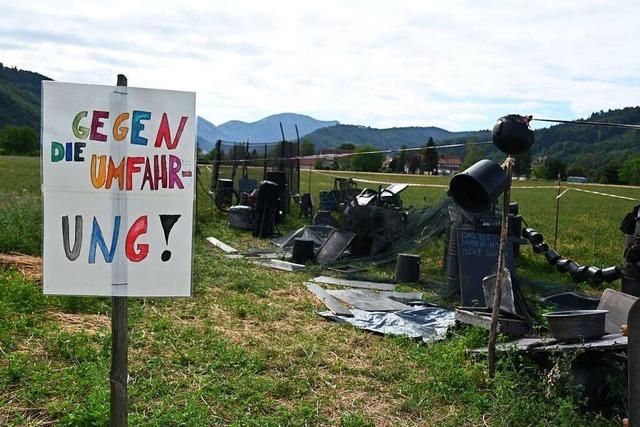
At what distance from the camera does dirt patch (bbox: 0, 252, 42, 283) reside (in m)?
6.81

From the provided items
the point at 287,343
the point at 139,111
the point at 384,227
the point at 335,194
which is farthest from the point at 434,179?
the point at 139,111

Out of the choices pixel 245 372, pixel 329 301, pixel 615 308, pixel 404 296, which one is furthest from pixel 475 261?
pixel 245 372

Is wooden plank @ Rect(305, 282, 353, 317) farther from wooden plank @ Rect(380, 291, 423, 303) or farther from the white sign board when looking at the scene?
the white sign board

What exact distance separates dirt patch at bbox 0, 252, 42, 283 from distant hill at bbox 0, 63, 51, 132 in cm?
8849

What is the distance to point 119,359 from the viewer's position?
2744 mm

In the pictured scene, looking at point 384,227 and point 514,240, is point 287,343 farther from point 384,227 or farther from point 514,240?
point 384,227

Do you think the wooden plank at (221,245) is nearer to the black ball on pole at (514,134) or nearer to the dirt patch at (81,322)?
the dirt patch at (81,322)

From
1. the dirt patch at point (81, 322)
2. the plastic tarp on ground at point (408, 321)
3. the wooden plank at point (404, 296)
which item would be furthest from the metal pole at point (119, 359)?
the wooden plank at point (404, 296)

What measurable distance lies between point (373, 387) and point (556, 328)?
4.66ft

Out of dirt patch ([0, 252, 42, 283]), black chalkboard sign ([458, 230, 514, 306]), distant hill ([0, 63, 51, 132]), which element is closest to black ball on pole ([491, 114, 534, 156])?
black chalkboard sign ([458, 230, 514, 306])

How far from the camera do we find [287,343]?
5.41m

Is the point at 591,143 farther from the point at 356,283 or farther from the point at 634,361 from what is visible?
the point at 634,361

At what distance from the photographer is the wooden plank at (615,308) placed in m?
4.98

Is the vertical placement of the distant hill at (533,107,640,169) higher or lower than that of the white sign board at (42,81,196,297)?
higher
